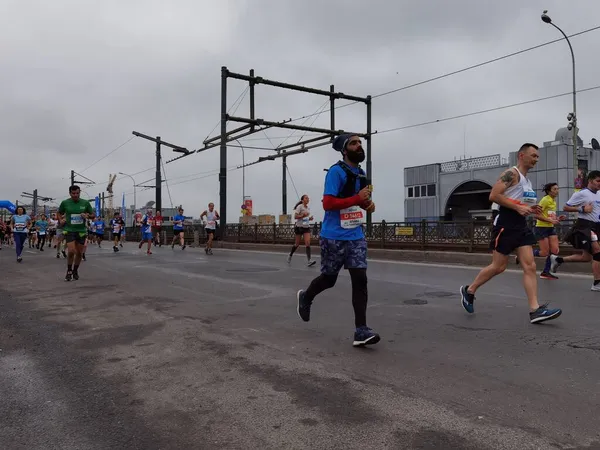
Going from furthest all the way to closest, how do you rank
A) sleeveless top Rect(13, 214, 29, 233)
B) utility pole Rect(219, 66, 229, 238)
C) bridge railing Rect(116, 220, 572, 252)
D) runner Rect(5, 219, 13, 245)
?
runner Rect(5, 219, 13, 245) < utility pole Rect(219, 66, 229, 238) < sleeveless top Rect(13, 214, 29, 233) < bridge railing Rect(116, 220, 572, 252)

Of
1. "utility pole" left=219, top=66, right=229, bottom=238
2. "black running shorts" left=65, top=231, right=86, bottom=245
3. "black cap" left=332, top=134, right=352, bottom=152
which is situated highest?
"utility pole" left=219, top=66, right=229, bottom=238

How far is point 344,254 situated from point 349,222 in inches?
11.4

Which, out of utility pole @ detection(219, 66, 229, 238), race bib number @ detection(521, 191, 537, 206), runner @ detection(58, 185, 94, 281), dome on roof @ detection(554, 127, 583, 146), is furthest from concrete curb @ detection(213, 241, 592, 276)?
dome on roof @ detection(554, 127, 583, 146)

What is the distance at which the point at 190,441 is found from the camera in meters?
2.54

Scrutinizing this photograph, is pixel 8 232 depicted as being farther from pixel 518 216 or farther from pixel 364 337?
pixel 518 216

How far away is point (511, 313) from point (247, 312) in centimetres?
301

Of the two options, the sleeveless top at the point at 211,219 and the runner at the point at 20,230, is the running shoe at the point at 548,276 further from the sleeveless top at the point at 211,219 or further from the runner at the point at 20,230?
the runner at the point at 20,230

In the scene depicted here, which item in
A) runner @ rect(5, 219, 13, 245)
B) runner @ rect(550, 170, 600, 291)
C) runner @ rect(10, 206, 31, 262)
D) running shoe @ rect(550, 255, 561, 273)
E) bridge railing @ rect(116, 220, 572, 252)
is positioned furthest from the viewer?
runner @ rect(5, 219, 13, 245)

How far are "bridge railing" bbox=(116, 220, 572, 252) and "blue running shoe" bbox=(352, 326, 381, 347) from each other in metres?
9.64

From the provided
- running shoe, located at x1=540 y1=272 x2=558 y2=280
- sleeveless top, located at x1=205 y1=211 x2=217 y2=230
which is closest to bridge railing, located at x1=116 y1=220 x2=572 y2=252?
running shoe, located at x1=540 y1=272 x2=558 y2=280

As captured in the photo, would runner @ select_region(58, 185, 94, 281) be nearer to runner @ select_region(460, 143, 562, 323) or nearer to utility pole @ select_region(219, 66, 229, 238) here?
runner @ select_region(460, 143, 562, 323)

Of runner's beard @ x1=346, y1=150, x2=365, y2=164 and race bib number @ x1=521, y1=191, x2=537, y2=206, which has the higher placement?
runner's beard @ x1=346, y1=150, x2=365, y2=164

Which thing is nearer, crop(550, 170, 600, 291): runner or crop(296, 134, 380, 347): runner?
crop(296, 134, 380, 347): runner

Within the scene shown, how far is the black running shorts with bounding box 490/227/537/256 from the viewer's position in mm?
5270
